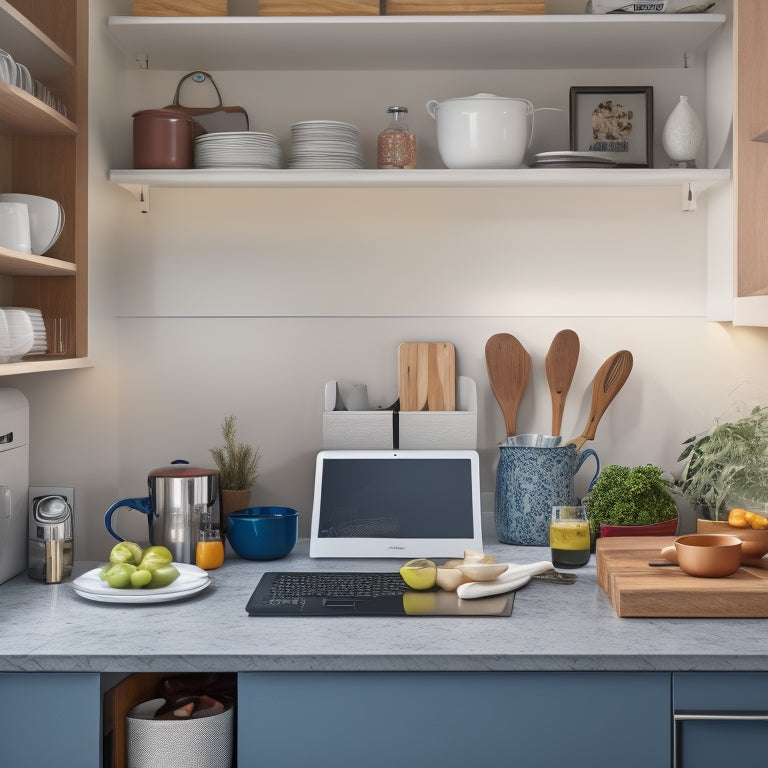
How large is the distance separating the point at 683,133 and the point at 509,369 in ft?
2.29

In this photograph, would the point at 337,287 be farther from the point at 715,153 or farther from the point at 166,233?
the point at 715,153

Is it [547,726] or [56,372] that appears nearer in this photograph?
[547,726]

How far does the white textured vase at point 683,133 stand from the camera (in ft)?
7.29

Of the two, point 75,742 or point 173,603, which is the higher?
point 173,603

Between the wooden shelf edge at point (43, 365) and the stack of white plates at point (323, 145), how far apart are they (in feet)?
2.21

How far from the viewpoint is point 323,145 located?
2.20m

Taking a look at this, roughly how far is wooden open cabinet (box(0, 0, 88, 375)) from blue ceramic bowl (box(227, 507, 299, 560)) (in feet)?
1.66

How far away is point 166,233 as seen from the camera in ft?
7.86

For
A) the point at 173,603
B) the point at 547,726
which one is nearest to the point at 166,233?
the point at 173,603

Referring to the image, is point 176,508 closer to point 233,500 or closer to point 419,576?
point 233,500

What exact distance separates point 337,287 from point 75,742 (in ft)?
4.20

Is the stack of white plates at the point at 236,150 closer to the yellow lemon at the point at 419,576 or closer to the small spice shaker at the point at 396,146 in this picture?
the small spice shaker at the point at 396,146

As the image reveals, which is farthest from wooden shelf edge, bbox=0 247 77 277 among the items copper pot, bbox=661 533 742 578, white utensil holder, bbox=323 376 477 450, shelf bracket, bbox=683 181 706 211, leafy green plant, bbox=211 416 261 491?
shelf bracket, bbox=683 181 706 211

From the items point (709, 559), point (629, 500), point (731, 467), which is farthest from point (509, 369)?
point (709, 559)
